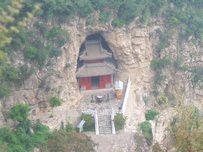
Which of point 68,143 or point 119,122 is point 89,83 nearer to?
point 119,122

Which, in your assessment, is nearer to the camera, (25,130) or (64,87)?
(25,130)

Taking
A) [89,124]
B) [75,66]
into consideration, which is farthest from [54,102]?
[75,66]

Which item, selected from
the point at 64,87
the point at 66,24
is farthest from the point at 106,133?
the point at 66,24

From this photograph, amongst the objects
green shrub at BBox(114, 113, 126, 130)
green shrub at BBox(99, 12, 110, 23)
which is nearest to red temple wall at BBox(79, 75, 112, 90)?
green shrub at BBox(99, 12, 110, 23)

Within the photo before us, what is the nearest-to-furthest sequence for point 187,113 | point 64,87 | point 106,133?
point 187,113, point 106,133, point 64,87

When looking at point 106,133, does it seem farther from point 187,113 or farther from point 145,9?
point 187,113

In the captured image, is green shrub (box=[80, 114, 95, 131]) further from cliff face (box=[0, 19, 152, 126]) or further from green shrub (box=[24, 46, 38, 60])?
green shrub (box=[24, 46, 38, 60])
